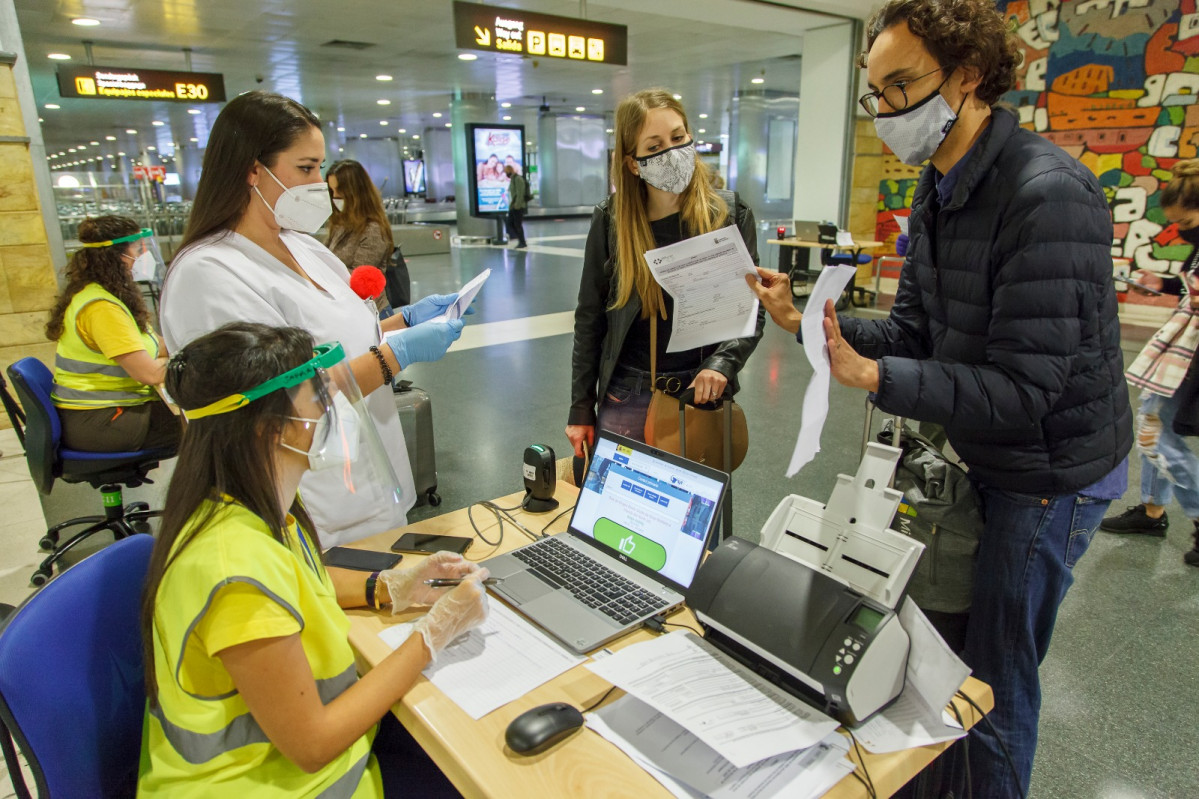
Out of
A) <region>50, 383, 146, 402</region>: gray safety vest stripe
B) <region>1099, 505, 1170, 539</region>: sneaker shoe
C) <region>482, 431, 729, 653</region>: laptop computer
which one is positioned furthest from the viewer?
<region>1099, 505, 1170, 539</region>: sneaker shoe

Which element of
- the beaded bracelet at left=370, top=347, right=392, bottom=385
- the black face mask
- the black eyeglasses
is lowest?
the beaded bracelet at left=370, top=347, right=392, bottom=385

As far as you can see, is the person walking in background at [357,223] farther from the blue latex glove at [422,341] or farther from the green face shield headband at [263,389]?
the green face shield headband at [263,389]

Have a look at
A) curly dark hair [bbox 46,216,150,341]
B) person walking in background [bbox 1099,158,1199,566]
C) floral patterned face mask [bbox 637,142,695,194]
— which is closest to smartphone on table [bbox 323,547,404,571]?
floral patterned face mask [bbox 637,142,695,194]

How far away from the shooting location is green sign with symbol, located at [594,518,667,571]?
1.39 m

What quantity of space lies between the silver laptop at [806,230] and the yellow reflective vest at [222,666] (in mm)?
7966

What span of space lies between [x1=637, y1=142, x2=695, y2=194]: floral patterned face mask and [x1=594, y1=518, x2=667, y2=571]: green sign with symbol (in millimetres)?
956

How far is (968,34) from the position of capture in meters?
1.17

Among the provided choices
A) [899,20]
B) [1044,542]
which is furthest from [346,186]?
[1044,542]

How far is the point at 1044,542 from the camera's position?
1.31m

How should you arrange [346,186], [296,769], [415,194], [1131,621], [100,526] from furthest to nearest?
1. [415,194]
2. [346,186]
3. [100,526]
4. [1131,621]
5. [296,769]

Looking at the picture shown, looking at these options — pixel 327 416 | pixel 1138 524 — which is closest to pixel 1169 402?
pixel 1138 524

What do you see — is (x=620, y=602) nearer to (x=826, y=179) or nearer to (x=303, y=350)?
(x=303, y=350)

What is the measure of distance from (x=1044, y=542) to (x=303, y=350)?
131 cm

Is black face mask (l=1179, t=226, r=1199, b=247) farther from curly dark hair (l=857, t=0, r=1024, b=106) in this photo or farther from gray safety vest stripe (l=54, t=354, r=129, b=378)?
gray safety vest stripe (l=54, t=354, r=129, b=378)
